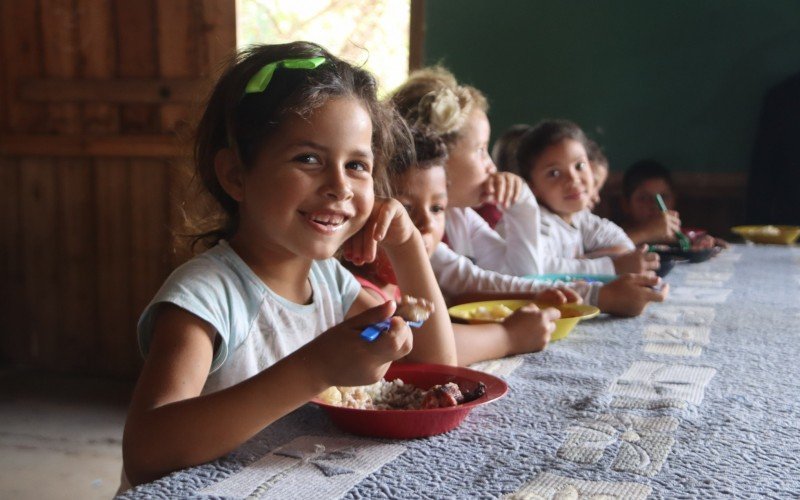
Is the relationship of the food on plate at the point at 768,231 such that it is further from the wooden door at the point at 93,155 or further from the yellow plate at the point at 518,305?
the wooden door at the point at 93,155

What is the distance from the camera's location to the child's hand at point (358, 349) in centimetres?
70

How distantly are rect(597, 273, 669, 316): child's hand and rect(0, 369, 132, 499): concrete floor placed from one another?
1731 mm

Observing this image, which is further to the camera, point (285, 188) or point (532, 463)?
point (285, 188)

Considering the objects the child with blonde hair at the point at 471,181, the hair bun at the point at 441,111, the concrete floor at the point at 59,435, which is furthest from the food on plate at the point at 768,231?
the concrete floor at the point at 59,435

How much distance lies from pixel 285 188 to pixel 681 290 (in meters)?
1.14

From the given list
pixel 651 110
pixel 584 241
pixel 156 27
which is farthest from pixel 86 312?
pixel 651 110

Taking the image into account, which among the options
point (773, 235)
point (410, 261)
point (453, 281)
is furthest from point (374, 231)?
point (773, 235)

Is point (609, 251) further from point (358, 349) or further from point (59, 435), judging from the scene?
point (59, 435)

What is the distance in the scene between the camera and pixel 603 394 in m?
0.93

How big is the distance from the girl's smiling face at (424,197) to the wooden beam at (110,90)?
214cm

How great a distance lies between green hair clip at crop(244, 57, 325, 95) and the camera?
95 cm

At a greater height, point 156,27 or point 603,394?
point 156,27

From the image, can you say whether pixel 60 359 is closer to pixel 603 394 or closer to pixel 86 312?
pixel 86 312

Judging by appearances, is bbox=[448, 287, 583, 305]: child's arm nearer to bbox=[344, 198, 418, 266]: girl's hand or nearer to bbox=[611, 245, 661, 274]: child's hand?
bbox=[344, 198, 418, 266]: girl's hand
